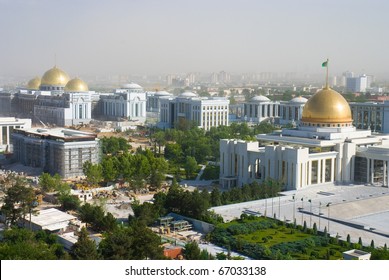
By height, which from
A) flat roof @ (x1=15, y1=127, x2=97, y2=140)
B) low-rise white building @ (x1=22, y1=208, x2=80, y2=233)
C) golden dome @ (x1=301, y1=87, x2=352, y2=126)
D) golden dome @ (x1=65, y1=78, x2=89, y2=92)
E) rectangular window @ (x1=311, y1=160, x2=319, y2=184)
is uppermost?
golden dome @ (x1=65, y1=78, x2=89, y2=92)

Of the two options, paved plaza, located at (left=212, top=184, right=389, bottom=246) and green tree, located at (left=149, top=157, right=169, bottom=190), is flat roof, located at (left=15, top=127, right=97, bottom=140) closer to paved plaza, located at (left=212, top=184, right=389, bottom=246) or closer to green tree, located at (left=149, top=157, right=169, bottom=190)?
green tree, located at (left=149, top=157, right=169, bottom=190)

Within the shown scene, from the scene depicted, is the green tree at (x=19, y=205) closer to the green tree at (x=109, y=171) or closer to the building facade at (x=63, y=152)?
the green tree at (x=109, y=171)

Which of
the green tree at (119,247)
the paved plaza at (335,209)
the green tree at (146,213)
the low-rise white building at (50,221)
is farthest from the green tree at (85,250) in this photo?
the paved plaza at (335,209)

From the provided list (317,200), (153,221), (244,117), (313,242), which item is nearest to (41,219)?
→ (153,221)

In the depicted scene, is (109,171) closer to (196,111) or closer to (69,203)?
(69,203)

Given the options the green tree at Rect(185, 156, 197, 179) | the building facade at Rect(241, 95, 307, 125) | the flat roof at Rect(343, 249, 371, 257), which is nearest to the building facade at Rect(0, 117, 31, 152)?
the green tree at Rect(185, 156, 197, 179)

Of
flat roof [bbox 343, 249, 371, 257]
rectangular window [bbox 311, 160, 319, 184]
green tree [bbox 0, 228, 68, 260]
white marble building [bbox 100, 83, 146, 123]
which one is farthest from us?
white marble building [bbox 100, 83, 146, 123]

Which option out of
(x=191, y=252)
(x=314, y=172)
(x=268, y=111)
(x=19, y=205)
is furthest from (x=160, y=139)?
(x=191, y=252)

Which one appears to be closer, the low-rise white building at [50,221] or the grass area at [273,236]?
the grass area at [273,236]

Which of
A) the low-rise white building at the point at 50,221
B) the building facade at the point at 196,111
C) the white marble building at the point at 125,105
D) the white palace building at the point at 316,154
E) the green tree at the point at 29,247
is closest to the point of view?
the green tree at the point at 29,247
